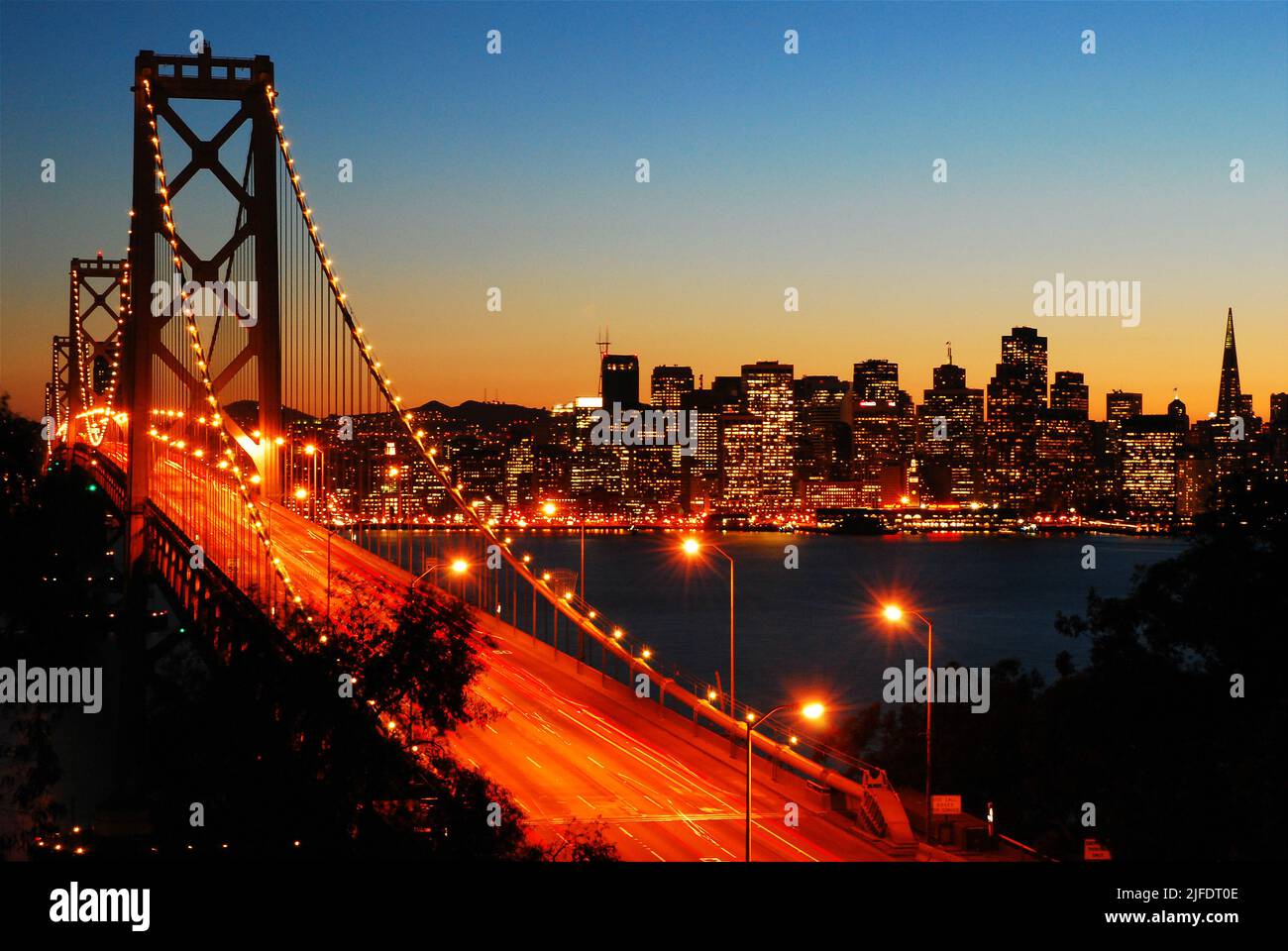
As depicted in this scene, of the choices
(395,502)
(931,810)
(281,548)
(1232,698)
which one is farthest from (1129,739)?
(395,502)

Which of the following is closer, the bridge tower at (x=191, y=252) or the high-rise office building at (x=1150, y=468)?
the bridge tower at (x=191, y=252)

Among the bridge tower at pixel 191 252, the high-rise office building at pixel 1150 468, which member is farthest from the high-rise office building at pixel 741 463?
the bridge tower at pixel 191 252

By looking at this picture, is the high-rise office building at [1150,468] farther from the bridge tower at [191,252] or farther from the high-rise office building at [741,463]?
the bridge tower at [191,252]

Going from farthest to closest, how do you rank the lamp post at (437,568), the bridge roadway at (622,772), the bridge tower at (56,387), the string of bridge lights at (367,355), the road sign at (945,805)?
the bridge tower at (56,387)
the string of bridge lights at (367,355)
the lamp post at (437,568)
the road sign at (945,805)
the bridge roadway at (622,772)

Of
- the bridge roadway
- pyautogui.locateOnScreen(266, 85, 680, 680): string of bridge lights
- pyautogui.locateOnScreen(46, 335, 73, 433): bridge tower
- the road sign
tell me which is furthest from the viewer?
pyautogui.locateOnScreen(46, 335, 73, 433): bridge tower

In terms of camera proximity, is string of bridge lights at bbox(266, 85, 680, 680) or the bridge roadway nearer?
the bridge roadway

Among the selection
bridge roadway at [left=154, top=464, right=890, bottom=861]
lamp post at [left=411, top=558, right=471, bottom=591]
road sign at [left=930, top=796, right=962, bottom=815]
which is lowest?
bridge roadway at [left=154, top=464, right=890, bottom=861]

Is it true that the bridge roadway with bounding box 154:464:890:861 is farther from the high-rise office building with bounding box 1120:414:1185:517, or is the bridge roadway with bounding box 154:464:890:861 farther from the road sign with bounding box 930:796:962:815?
the high-rise office building with bounding box 1120:414:1185:517

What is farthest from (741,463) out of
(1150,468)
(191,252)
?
(191,252)

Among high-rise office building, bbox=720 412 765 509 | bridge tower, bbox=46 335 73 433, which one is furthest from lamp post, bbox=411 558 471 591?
high-rise office building, bbox=720 412 765 509
